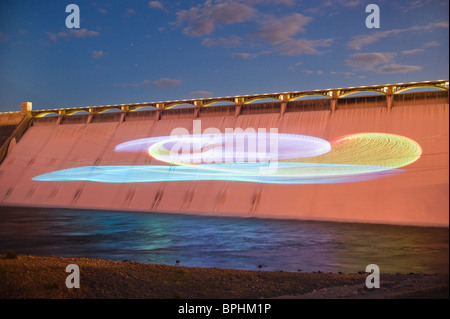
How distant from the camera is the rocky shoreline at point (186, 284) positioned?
7.99m

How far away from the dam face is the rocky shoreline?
9.64 metres

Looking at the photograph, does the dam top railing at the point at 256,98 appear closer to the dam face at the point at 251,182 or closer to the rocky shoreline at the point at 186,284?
the dam face at the point at 251,182

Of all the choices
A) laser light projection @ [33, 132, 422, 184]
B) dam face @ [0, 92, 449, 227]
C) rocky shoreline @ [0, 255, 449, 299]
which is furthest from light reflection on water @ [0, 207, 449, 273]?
laser light projection @ [33, 132, 422, 184]

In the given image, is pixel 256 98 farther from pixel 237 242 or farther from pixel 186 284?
pixel 186 284

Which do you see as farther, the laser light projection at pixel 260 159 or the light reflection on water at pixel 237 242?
the laser light projection at pixel 260 159

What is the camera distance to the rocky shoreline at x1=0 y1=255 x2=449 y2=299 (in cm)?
799

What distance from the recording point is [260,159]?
27312 millimetres

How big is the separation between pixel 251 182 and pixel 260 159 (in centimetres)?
209

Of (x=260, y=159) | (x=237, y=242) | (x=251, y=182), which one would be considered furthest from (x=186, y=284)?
(x=260, y=159)

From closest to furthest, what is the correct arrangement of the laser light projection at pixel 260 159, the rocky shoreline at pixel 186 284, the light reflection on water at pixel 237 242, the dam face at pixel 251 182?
the rocky shoreline at pixel 186 284
the light reflection on water at pixel 237 242
the dam face at pixel 251 182
the laser light projection at pixel 260 159

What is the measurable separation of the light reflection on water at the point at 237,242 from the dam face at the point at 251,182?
59.1 inches

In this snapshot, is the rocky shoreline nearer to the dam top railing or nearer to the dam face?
the dam face

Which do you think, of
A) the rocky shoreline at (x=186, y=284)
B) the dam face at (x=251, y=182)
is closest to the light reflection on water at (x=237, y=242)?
the dam face at (x=251, y=182)
